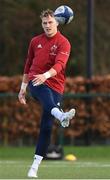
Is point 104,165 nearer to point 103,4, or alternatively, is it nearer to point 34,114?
point 34,114

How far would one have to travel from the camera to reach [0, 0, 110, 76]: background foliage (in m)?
23.8

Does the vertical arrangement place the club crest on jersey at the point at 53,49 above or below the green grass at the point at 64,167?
above

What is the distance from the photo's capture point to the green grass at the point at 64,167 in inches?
462

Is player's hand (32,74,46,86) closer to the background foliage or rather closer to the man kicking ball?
the man kicking ball

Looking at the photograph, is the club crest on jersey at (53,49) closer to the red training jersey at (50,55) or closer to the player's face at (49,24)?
the red training jersey at (50,55)

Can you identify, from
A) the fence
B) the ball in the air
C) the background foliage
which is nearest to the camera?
the ball in the air

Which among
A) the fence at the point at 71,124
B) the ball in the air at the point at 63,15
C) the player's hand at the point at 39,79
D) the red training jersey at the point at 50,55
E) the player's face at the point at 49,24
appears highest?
the ball in the air at the point at 63,15

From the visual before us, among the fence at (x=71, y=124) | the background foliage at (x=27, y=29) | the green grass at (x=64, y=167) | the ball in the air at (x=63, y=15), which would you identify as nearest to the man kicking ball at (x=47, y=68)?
the ball in the air at (x=63, y=15)

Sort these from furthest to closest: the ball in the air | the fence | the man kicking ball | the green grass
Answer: the fence, the green grass, the ball in the air, the man kicking ball

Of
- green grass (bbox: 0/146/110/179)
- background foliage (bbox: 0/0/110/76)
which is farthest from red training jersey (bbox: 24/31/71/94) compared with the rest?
background foliage (bbox: 0/0/110/76)

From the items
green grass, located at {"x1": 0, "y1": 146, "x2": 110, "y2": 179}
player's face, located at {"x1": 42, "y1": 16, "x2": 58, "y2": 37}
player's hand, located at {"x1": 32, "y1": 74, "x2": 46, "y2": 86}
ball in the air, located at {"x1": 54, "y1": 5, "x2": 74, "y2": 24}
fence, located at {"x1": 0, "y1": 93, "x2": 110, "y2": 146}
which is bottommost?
green grass, located at {"x1": 0, "y1": 146, "x2": 110, "y2": 179}

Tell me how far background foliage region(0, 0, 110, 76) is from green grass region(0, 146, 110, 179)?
561 cm

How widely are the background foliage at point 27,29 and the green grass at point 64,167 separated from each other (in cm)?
561

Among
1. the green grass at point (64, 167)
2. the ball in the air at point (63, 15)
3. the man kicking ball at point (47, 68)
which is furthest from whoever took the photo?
the green grass at point (64, 167)
